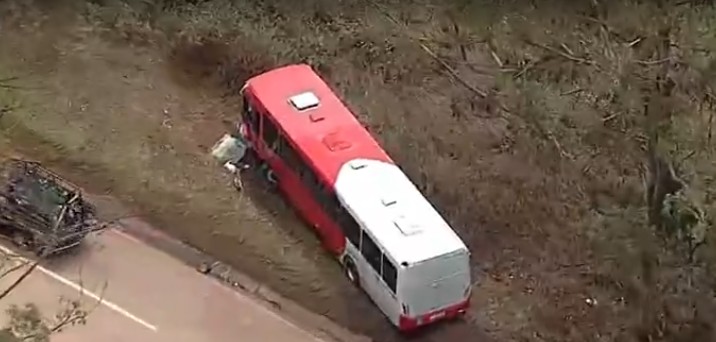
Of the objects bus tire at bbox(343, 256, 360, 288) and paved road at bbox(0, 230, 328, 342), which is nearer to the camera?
paved road at bbox(0, 230, 328, 342)

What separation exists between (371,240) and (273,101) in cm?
303

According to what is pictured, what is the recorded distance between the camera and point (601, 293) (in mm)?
16734

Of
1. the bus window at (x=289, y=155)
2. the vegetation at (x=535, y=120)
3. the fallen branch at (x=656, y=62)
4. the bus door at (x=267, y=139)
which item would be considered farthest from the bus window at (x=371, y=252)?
the fallen branch at (x=656, y=62)

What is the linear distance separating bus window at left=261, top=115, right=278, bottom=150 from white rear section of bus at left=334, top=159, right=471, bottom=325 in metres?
1.47

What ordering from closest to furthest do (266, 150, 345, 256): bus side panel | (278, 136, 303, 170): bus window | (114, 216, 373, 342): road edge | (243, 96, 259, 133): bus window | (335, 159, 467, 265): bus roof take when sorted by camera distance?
1. (335, 159, 467, 265): bus roof
2. (114, 216, 373, 342): road edge
3. (266, 150, 345, 256): bus side panel
4. (278, 136, 303, 170): bus window
5. (243, 96, 259, 133): bus window

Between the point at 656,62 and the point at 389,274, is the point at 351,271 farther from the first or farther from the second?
the point at 656,62

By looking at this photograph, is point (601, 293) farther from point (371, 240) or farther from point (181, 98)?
point (181, 98)

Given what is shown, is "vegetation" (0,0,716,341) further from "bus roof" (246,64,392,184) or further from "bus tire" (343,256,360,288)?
"bus roof" (246,64,392,184)

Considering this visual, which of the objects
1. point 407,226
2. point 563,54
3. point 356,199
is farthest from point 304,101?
point 563,54

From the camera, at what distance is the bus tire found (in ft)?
55.0

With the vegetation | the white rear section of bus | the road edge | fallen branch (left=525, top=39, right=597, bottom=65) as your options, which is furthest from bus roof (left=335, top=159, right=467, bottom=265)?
fallen branch (left=525, top=39, right=597, bottom=65)

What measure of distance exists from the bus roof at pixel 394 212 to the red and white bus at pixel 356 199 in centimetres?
1

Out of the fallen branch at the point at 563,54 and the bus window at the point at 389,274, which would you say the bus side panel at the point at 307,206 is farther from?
the fallen branch at the point at 563,54

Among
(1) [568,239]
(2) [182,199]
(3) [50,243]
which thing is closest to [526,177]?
(1) [568,239]
